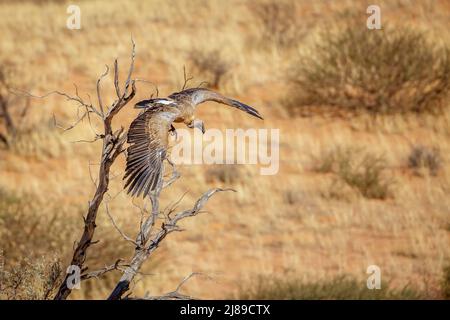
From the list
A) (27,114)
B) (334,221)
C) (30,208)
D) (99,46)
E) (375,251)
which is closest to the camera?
(30,208)

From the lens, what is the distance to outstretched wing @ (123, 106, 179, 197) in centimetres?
497

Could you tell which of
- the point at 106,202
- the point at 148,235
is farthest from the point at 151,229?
the point at 106,202

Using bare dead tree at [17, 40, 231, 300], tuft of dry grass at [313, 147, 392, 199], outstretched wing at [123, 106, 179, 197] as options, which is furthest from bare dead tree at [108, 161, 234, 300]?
tuft of dry grass at [313, 147, 392, 199]

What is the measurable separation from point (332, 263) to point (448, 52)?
22.7 ft

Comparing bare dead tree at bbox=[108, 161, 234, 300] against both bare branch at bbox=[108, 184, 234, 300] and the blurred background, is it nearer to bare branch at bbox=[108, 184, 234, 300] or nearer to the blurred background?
bare branch at bbox=[108, 184, 234, 300]

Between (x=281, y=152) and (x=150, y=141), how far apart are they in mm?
8611

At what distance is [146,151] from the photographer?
505cm

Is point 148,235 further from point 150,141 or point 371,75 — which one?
point 371,75

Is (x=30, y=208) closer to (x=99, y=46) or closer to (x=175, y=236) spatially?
(x=175, y=236)

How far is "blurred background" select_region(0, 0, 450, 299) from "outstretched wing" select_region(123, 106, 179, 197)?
0.57 meters

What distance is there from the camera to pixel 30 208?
9.73m

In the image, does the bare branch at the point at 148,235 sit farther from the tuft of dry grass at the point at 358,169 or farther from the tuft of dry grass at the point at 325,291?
the tuft of dry grass at the point at 358,169

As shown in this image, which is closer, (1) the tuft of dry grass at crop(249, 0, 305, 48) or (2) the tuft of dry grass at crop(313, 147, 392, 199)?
(2) the tuft of dry grass at crop(313, 147, 392, 199)

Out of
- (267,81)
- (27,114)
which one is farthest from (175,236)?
(267,81)
